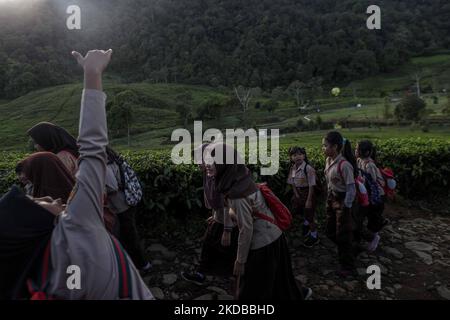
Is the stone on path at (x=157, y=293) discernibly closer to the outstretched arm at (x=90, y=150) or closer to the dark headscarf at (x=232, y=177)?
the dark headscarf at (x=232, y=177)

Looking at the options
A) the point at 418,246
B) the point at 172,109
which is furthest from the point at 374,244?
the point at 172,109

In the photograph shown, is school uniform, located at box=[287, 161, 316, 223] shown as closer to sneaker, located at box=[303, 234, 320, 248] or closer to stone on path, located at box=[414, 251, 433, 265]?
sneaker, located at box=[303, 234, 320, 248]

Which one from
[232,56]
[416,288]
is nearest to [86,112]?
[416,288]

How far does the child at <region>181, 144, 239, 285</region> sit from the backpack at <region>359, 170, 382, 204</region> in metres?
1.89

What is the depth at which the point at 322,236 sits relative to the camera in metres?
4.39

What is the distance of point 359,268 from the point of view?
144 inches

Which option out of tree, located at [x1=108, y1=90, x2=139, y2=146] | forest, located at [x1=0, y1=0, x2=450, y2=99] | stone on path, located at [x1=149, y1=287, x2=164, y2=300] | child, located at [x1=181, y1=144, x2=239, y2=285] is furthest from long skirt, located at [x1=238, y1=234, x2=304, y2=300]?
forest, located at [x1=0, y1=0, x2=450, y2=99]

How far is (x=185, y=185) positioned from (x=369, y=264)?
2.33 meters

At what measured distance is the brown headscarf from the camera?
2174 mm

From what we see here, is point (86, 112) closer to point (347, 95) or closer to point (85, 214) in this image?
point (85, 214)

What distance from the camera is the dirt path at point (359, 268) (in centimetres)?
325

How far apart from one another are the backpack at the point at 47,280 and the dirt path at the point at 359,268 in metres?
1.92

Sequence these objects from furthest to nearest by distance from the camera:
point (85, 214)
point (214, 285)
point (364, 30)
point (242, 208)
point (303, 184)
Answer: point (364, 30) < point (303, 184) < point (214, 285) < point (242, 208) < point (85, 214)

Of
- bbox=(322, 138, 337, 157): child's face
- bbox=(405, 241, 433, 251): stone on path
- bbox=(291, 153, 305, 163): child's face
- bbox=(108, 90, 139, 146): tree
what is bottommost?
bbox=(405, 241, 433, 251): stone on path
